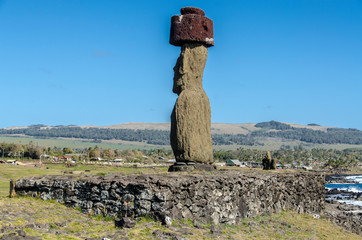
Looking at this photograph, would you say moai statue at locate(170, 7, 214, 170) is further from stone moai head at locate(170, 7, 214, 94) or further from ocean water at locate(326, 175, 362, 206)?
ocean water at locate(326, 175, 362, 206)

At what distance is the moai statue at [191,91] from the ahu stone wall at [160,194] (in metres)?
2.71

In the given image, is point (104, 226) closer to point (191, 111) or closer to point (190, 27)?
point (191, 111)

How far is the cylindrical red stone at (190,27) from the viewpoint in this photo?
21.3m

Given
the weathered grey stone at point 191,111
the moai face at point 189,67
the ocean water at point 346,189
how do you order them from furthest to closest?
the ocean water at point 346,189 < the moai face at point 189,67 < the weathered grey stone at point 191,111

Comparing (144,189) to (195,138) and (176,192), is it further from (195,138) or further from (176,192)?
(195,138)

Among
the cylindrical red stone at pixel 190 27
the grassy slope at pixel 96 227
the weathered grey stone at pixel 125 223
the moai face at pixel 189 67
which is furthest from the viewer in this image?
the moai face at pixel 189 67

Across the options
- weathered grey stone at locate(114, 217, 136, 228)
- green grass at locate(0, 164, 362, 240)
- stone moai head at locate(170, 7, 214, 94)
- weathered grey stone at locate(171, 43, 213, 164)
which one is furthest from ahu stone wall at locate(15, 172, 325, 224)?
stone moai head at locate(170, 7, 214, 94)

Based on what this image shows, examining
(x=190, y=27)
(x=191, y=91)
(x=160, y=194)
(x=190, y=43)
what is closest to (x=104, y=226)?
(x=160, y=194)

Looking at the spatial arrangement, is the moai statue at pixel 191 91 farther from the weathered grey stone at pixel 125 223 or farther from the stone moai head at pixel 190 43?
→ the weathered grey stone at pixel 125 223

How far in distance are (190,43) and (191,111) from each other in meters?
3.39

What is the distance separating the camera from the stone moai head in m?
21.4

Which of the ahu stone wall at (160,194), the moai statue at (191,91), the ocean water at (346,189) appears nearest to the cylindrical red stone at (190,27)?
the moai statue at (191,91)

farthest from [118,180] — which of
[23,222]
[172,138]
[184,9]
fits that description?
[184,9]

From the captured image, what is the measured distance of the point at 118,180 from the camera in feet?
50.0
